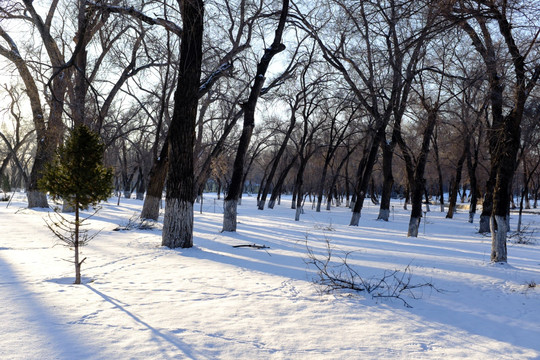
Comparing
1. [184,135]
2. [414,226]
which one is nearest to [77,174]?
[184,135]

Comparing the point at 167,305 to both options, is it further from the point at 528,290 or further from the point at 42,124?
the point at 42,124

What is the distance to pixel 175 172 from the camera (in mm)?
8555

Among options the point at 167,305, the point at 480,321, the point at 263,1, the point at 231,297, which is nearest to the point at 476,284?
the point at 480,321

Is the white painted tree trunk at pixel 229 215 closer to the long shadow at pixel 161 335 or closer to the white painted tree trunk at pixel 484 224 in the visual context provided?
the long shadow at pixel 161 335

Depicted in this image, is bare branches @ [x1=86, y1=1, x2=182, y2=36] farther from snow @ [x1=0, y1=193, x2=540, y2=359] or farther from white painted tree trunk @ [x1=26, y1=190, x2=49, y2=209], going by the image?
white painted tree trunk @ [x1=26, y1=190, x2=49, y2=209]

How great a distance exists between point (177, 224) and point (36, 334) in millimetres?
5122

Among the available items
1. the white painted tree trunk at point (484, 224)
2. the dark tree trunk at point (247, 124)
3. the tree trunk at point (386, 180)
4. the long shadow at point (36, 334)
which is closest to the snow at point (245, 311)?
the long shadow at point (36, 334)

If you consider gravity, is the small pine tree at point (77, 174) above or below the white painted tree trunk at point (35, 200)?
above

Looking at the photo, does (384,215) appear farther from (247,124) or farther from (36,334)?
(36,334)

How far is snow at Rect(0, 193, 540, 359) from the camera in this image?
3.42m

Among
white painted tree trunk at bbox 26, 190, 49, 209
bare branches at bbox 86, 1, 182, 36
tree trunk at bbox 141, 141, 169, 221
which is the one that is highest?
bare branches at bbox 86, 1, 182, 36

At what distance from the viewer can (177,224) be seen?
8.60 m

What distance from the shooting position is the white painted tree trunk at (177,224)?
8.54 meters

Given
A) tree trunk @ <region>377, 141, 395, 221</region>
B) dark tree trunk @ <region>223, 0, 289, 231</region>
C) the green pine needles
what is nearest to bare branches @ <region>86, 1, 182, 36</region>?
dark tree trunk @ <region>223, 0, 289, 231</region>
